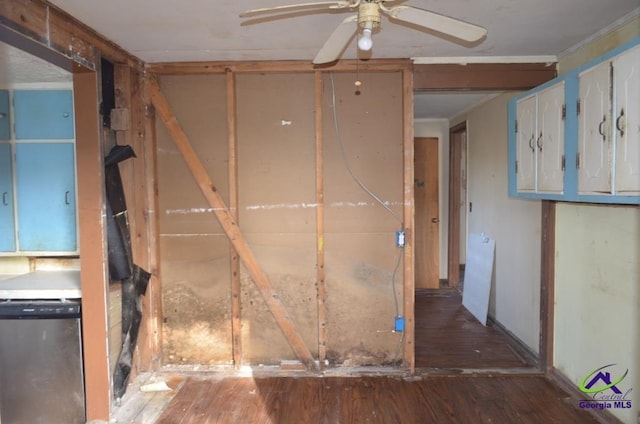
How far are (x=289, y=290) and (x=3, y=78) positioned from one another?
2562mm

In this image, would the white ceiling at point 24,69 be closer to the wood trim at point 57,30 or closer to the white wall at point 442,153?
the wood trim at point 57,30

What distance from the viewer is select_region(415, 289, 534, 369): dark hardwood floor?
3212 millimetres

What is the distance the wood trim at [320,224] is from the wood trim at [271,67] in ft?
0.50

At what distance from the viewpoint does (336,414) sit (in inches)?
99.6

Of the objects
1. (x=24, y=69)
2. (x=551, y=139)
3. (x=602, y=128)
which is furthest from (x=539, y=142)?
(x=24, y=69)

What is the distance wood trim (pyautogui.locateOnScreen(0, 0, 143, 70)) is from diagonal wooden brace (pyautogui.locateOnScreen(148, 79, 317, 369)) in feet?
1.57

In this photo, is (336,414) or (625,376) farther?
(336,414)

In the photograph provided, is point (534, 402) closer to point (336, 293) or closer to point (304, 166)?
point (336, 293)

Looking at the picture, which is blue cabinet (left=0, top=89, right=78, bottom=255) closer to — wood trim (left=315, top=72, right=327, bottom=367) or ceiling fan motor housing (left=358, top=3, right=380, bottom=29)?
wood trim (left=315, top=72, right=327, bottom=367)

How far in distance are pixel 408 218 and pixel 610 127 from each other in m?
1.40

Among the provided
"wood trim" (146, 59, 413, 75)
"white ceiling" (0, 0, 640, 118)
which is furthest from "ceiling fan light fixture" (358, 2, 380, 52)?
"wood trim" (146, 59, 413, 75)

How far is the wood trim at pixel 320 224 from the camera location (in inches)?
117

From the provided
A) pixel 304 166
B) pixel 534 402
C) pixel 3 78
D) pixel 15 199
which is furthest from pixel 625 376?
pixel 3 78

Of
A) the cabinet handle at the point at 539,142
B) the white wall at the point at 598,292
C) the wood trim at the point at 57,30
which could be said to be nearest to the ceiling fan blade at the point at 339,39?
the wood trim at the point at 57,30
